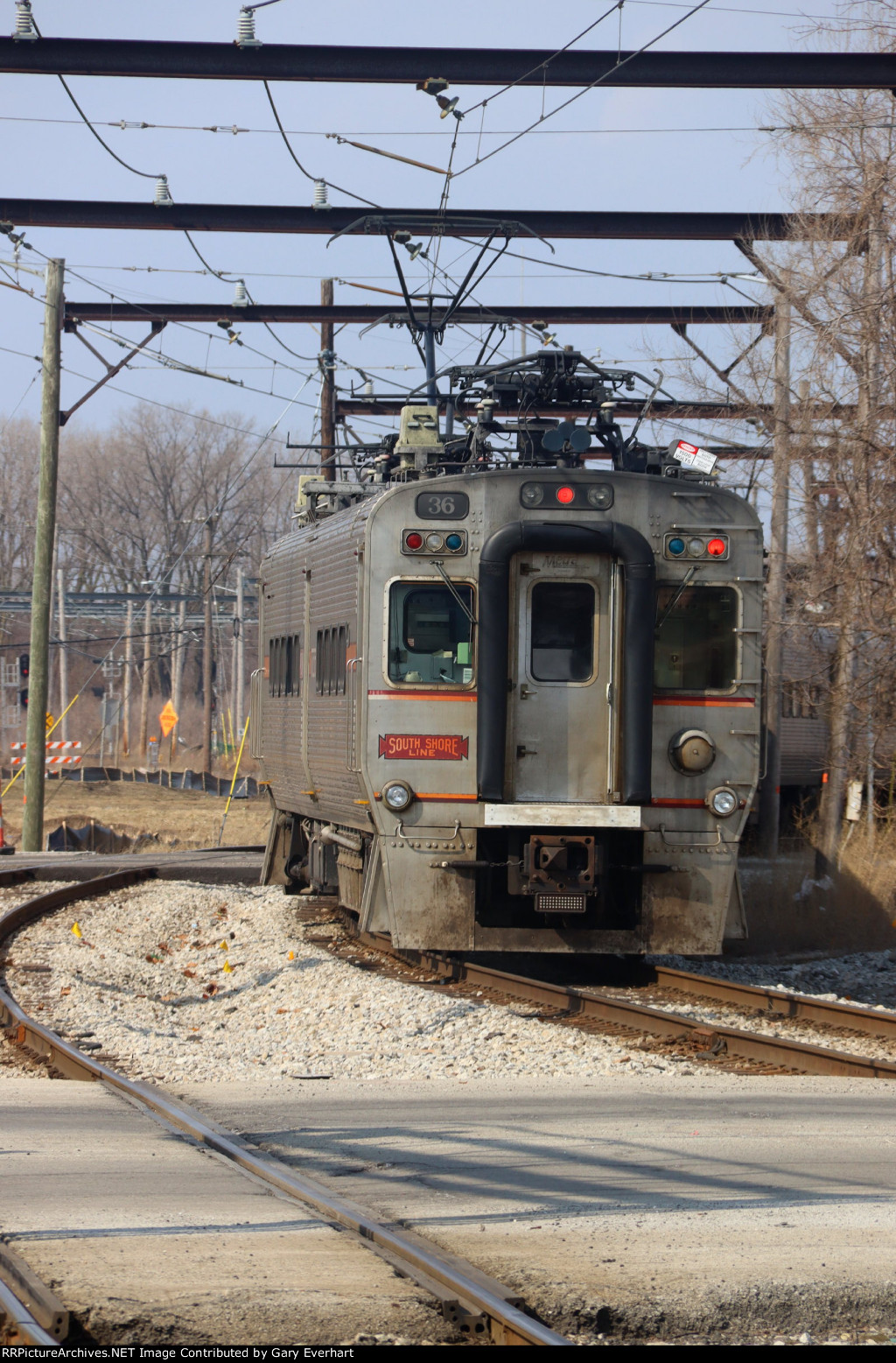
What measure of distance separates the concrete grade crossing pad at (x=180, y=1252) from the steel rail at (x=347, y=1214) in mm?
77

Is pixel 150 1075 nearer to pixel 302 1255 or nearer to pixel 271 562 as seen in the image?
pixel 302 1255

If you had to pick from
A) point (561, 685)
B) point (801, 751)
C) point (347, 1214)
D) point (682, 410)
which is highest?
point (682, 410)

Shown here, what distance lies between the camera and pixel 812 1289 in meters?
4.78

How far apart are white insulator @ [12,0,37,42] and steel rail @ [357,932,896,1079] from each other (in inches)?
353

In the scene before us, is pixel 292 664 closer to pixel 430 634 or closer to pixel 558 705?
pixel 430 634

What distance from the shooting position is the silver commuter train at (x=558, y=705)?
10.8 m

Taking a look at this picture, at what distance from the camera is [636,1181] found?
6.12 metres

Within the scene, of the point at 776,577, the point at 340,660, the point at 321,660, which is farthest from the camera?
the point at 776,577

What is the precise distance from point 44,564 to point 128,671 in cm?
3970

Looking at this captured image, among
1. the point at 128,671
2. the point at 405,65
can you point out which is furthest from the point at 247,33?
the point at 128,671

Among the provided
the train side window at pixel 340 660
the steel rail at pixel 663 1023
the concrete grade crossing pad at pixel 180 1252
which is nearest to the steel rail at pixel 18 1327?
the concrete grade crossing pad at pixel 180 1252

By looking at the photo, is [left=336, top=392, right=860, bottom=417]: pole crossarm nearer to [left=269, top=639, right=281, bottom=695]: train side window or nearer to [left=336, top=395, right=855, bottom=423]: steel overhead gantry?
[left=336, top=395, right=855, bottom=423]: steel overhead gantry

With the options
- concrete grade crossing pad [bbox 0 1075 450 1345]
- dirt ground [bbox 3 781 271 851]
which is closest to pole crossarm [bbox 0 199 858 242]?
dirt ground [bbox 3 781 271 851]

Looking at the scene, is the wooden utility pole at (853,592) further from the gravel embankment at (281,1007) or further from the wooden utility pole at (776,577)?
the gravel embankment at (281,1007)
